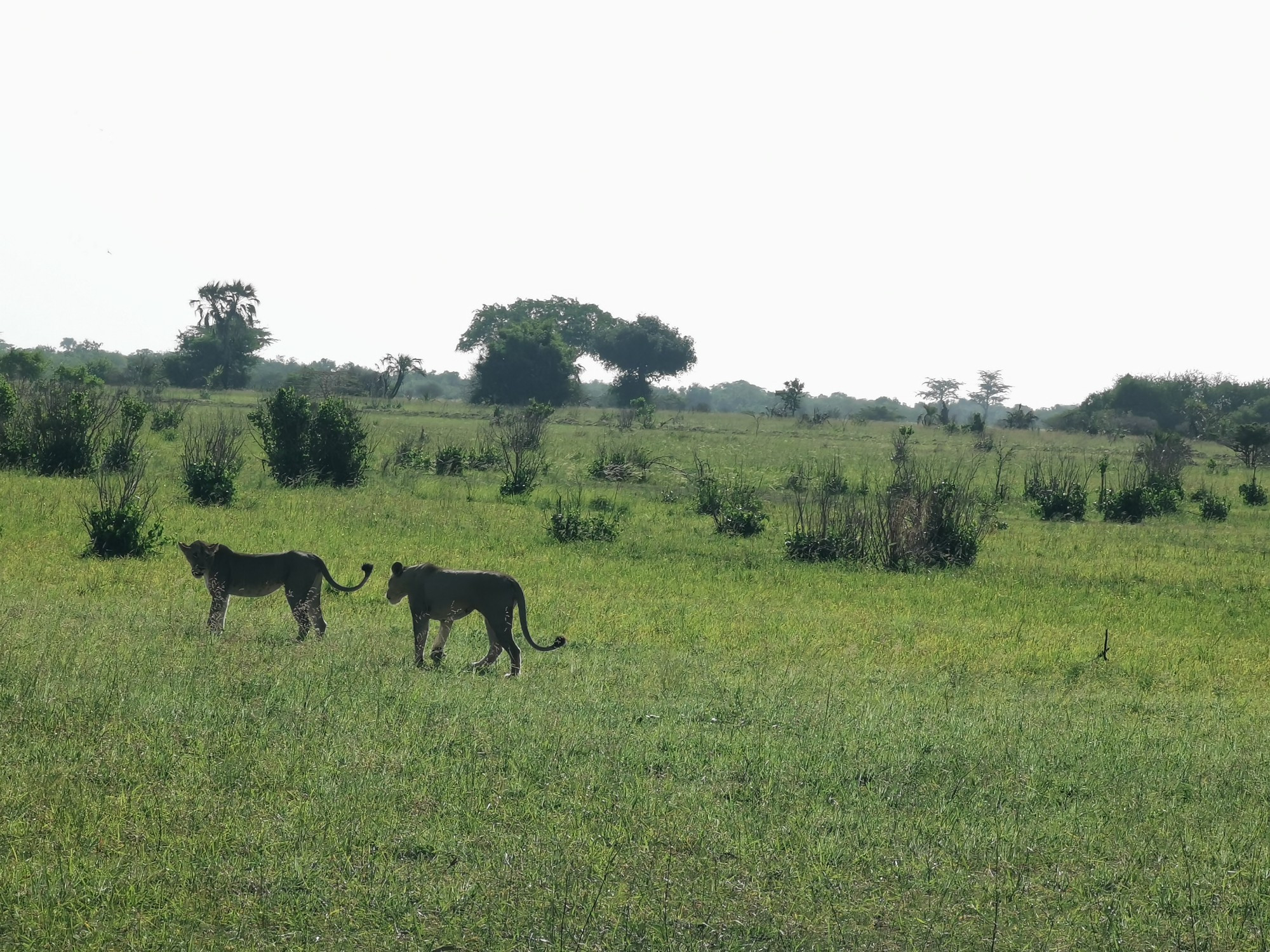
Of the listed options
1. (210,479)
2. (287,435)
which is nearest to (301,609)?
(210,479)

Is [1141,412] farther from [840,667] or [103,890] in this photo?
[103,890]

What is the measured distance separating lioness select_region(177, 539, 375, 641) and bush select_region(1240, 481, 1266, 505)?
30.7 meters

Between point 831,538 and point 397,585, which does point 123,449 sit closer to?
point 831,538

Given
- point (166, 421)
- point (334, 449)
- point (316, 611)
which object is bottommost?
point (316, 611)

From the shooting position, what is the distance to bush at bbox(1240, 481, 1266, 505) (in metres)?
33.4

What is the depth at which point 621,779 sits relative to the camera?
22.6ft

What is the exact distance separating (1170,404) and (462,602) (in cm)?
9077

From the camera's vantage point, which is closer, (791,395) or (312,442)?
(312,442)

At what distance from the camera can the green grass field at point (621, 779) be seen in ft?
17.0

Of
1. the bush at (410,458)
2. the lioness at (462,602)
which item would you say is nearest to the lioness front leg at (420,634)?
the lioness at (462,602)

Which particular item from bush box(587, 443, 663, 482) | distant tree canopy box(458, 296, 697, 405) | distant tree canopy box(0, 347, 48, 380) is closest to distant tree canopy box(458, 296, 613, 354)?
distant tree canopy box(458, 296, 697, 405)

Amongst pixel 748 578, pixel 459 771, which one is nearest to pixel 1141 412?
pixel 748 578

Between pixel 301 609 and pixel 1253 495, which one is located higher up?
pixel 1253 495

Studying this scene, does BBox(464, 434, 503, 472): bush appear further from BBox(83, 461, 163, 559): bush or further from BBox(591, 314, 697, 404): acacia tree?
BBox(591, 314, 697, 404): acacia tree
